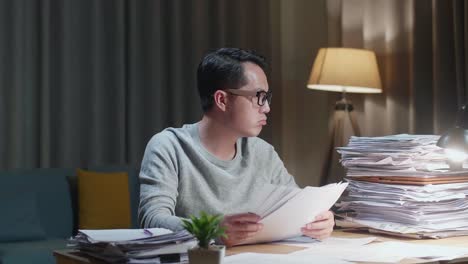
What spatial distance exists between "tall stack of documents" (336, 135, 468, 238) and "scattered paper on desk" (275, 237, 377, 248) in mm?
142

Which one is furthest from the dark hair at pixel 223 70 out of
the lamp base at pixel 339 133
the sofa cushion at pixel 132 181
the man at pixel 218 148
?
the lamp base at pixel 339 133

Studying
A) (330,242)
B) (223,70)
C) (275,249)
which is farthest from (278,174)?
(275,249)

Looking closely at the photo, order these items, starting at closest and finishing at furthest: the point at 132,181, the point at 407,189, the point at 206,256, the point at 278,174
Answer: the point at 206,256 < the point at 407,189 < the point at 278,174 < the point at 132,181

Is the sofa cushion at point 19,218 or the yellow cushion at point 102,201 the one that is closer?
the sofa cushion at point 19,218

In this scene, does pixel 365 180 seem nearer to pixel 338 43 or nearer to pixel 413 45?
pixel 413 45

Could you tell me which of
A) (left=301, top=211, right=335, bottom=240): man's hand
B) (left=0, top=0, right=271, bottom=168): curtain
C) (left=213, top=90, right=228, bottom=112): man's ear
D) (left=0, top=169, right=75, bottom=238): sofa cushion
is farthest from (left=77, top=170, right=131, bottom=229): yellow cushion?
(left=301, top=211, right=335, bottom=240): man's hand

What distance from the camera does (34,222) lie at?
3566 mm

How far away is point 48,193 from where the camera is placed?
146 inches

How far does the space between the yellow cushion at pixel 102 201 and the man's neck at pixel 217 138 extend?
1819mm

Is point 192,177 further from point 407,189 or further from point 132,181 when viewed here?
point 132,181

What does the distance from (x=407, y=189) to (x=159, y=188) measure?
25.3 inches

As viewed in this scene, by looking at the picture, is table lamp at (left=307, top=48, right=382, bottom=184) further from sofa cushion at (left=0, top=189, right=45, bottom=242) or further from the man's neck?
the man's neck

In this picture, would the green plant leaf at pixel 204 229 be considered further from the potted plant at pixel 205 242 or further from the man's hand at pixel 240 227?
the man's hand at pixel 240 227

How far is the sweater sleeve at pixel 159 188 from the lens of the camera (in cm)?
173
